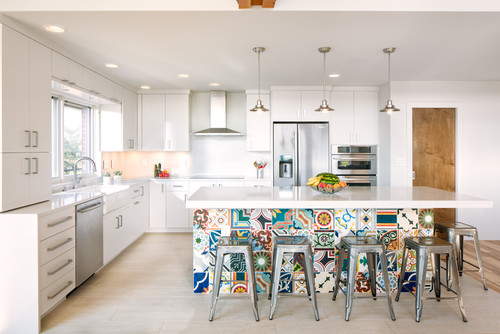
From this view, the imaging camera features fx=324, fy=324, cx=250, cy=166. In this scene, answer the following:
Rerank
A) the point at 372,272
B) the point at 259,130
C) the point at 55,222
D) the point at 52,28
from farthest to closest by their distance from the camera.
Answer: the point at 259,130
the point at 372,272
the point at 52,28
the point at 55,222

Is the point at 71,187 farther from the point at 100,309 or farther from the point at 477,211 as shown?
the point at 477,211

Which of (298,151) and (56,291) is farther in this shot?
(298,151)

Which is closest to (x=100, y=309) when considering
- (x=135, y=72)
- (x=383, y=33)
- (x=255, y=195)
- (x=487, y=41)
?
(x=255, y=195)

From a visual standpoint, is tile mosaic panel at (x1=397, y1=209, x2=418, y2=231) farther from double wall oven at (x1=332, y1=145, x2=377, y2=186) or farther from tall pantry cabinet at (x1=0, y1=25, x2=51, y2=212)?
tall pantry cabinet at (x1=0, y1=25, x2=51, y2=212)

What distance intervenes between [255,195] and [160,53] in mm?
1832

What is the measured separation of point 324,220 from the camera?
2.95m

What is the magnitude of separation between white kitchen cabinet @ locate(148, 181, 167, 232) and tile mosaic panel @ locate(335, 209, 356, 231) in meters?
3.12

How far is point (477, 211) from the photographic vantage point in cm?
477

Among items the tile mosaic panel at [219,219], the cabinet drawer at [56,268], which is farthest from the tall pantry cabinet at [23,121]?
the tile mosaic panel at [219,219]

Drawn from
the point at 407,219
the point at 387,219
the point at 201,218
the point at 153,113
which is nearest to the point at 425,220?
the point at 407,219

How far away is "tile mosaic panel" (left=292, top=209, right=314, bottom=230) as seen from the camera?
9.64ft

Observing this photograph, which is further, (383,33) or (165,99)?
(165,99)

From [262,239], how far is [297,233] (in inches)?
12.7

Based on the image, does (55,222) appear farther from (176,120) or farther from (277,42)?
(176,120)
